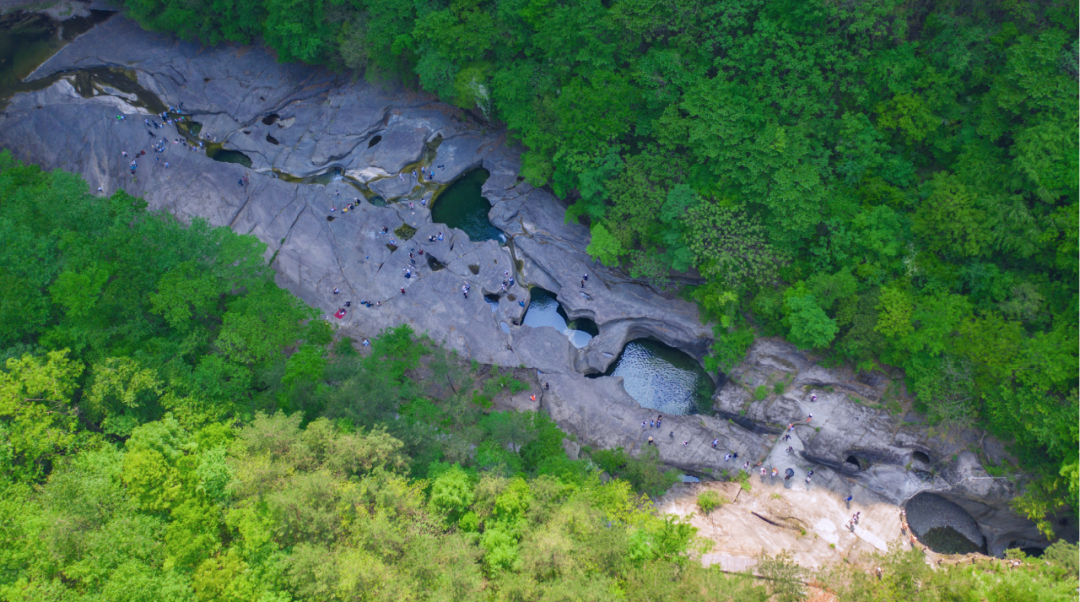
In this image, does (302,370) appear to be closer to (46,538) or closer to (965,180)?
(46,538)

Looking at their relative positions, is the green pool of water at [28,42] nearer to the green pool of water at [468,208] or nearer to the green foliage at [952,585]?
the green pool of water at [468,208]

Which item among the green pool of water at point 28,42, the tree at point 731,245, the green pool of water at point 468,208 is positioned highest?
the green pool of water at point 28,42

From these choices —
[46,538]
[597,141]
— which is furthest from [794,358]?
[46,538]

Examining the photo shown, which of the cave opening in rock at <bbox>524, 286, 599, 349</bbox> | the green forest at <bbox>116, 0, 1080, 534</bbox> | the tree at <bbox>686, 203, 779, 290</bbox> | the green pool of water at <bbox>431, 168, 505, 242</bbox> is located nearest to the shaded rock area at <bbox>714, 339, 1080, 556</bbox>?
the green forest at <bbox>116, 0, 1080, 534</bbox>

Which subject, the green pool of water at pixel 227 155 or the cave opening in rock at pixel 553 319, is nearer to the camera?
the cave opening in rock at pixel 553 319

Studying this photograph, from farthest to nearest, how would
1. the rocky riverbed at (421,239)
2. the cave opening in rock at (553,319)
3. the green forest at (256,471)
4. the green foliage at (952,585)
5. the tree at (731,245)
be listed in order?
the cave opening in rock at (553,319)
the tree at (731,245)
the rocky riverbed at (421,239)
the green foliage at (952,585)
the green forest at (256,471)

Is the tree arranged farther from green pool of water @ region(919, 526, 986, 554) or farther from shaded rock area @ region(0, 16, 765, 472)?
green pool of water @ region(919, 526, 986, 554)

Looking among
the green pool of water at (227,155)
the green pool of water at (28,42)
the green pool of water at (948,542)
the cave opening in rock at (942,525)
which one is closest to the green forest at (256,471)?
the green pool of water at (948,542)
